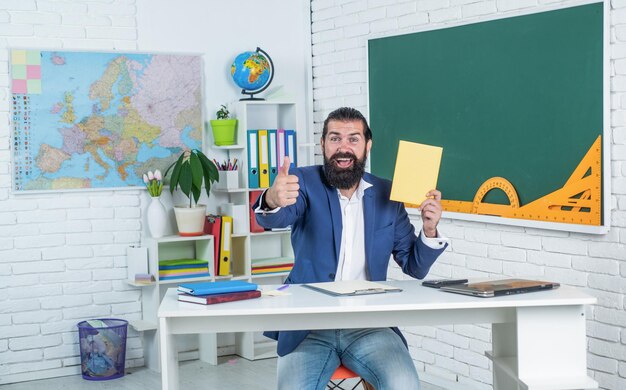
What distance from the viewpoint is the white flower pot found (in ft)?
→ 17.0

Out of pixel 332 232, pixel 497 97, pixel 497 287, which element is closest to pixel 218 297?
pixel 332 232

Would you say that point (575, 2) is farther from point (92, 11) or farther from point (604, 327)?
point (92, 11)

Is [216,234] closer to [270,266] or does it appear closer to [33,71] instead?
[270,266]

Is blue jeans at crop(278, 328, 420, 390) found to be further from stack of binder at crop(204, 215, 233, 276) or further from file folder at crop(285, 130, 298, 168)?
file folder at crop(285, 130, 298, 168)

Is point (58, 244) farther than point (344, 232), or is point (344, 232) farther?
point (58, 244)

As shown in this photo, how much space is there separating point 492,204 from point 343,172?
127 cm

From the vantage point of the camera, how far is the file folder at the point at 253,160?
541cm

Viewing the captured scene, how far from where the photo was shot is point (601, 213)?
3725 mm

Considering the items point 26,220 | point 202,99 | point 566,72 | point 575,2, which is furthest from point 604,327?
point 26,220

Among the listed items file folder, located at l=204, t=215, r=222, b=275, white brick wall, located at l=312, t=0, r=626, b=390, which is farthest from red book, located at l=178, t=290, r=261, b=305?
file folder, located at l=204, t=215, r=222, b=275

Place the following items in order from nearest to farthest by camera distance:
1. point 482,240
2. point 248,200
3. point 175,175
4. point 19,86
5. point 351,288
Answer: point 351,288 → point 482,240 → point 19,86 → point 175,175 → point 248,200

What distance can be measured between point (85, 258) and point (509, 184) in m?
2.49

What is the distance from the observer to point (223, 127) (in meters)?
5.39

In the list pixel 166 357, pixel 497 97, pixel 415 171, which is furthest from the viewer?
pixel 497 97
